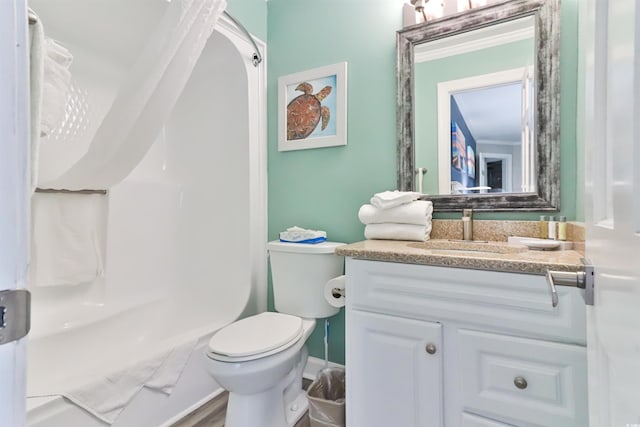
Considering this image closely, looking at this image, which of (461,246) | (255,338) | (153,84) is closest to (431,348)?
(461,246)

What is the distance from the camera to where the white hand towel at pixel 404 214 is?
1.44 m

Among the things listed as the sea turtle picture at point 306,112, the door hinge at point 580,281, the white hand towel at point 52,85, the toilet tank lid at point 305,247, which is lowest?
the toilet tank lid at point 305,247

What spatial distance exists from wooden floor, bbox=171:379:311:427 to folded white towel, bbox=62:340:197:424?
200mm

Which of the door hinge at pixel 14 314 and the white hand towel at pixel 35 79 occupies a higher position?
the white hand towel at pixel 35 79

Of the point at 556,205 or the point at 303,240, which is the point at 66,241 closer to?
the point at 303,240

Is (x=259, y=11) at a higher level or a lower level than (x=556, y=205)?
higher

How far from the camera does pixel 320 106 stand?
1.90 m

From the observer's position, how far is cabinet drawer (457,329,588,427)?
90cm

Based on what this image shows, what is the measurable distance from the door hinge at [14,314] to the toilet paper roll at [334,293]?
1220 mm

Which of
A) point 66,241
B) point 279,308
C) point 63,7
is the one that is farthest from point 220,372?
point 63,7

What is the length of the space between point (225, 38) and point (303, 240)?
4.16ft

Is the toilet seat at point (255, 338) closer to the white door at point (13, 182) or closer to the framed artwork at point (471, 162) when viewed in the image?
the white door at point (13, 182)

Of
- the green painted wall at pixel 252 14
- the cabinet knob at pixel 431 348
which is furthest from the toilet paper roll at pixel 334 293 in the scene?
the green painted wall at pixel 252 14

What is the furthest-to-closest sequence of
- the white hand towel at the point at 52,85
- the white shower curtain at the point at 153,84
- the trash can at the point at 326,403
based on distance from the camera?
the trash can at the point at 326,403
the white shower curtain at the point at 153,84
the white hand towel at the point at 52,85
